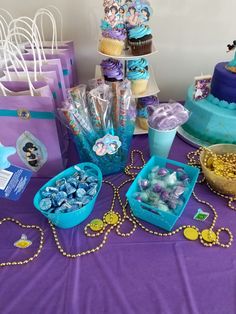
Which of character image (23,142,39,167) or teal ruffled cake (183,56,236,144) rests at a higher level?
teal ruffled cake (183,56,236,144)

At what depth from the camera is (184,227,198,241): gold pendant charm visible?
71cm

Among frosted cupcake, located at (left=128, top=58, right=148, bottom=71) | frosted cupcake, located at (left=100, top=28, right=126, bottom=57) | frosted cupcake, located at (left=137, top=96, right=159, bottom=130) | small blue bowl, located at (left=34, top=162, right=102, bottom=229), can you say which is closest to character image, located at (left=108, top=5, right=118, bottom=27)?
frosted cupcake, located at (left=100, top=28, right=126, bottom=57)

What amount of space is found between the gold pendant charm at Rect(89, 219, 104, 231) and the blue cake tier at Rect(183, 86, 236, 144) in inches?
18.7

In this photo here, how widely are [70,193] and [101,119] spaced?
23 centimetres

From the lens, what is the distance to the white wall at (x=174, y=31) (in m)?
1.06

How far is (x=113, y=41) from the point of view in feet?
2.77

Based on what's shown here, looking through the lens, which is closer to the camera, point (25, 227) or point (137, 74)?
point (25, 227)

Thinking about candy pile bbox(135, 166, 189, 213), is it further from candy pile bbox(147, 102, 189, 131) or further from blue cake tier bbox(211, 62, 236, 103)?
blue cake tier bbox(211, 62, 236, 103)

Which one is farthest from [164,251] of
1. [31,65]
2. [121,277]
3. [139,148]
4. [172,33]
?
[172,33]

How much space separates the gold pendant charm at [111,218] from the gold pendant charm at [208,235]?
0.75ft

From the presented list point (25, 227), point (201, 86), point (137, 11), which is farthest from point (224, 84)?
point (25, 227)

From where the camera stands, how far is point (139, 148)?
1.00 m

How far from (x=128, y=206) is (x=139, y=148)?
27 cm

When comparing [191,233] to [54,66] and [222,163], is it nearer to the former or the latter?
[222,163]
